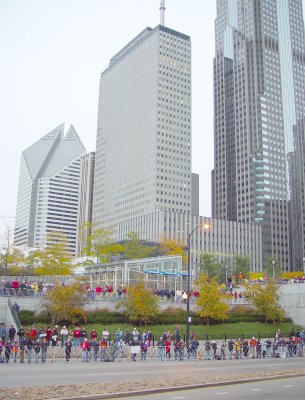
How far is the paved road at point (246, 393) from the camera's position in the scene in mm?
16188

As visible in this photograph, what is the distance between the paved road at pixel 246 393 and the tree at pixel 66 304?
85.2ft

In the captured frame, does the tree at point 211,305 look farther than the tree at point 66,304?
Yes

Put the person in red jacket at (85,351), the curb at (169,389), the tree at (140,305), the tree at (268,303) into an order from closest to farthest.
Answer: the curb at (169,389)
the person in red jacket at (85,351)
the tree at (140,305)
the tree at (268,303)

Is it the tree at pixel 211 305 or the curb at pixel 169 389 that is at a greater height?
the tree at pixel 211 305

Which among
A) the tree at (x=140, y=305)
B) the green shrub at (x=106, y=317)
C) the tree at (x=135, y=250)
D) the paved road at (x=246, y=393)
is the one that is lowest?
the paved road at (x=246, y=393)

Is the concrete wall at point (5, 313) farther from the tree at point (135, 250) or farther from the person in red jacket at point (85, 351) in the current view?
the tree at point (135, 250)

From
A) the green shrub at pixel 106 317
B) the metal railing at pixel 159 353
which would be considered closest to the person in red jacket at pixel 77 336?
the metal railing at pixel 159 353

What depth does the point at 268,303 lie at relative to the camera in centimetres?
5522

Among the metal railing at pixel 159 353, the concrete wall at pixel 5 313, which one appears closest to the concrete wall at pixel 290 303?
the concrete wall at pixel 5 313

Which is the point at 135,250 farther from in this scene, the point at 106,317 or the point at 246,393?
the point at 246,393

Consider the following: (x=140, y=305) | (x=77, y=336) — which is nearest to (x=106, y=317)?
(x=140, y=305)

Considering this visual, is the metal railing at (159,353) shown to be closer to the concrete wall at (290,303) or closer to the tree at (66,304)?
the tree at (66,304)

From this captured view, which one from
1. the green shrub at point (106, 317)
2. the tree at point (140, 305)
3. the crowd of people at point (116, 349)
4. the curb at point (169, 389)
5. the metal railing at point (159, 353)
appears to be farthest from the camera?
the tree at point (140, 305)

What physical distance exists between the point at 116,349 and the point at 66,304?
10851 millimetres
